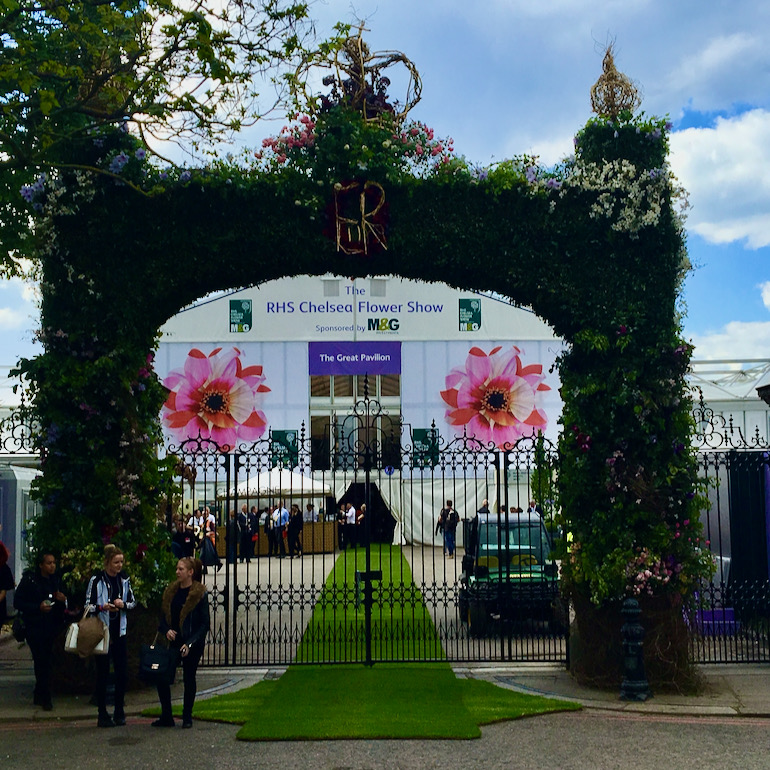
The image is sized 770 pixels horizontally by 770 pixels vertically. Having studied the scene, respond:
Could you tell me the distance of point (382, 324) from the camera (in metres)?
30.0

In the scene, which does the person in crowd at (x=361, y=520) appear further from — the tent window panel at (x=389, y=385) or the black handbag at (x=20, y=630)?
the tent window panel at (x=389, y=385)

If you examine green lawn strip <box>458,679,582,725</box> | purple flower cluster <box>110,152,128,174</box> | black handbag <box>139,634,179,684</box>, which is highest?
purple flower cluster <box>110,152,128,174</box>

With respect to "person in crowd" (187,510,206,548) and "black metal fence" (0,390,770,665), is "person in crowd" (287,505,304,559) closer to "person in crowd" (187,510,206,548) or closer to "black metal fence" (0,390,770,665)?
"person in crowd" (187,510,206,548)

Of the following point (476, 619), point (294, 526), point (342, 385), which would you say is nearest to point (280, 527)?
point (294, 526)

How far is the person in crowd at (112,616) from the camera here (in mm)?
8453

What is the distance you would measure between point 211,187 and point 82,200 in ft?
4.48

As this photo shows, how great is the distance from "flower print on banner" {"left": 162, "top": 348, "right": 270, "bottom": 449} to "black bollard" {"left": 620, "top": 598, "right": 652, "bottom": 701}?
20.4 meters

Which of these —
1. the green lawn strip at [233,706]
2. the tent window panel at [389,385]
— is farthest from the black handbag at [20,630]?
the tent window panel at [389,385]

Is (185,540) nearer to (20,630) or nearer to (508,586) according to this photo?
(20,630)

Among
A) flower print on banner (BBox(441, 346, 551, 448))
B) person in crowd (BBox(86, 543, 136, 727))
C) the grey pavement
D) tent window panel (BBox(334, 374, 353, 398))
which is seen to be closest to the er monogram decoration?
person in crowd (BBox(86, 543, 136, 727))

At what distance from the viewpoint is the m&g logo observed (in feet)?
98.0

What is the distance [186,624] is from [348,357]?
21.7 m

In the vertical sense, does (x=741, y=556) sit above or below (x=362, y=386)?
below

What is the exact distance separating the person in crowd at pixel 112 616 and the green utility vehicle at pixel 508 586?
13.8ft
